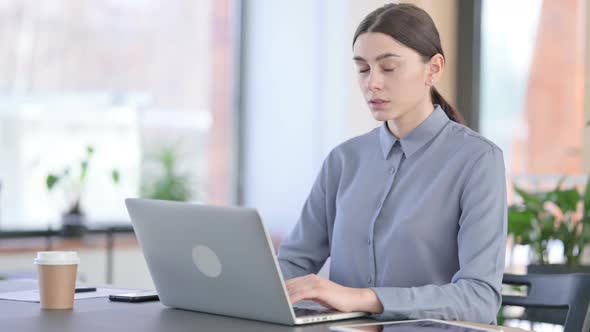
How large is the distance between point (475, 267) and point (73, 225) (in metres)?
3.20

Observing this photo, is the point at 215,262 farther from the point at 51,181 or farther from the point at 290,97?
the point at 290,97

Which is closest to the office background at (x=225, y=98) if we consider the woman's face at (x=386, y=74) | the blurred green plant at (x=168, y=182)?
the blurred green plant at (x=168, y=182)

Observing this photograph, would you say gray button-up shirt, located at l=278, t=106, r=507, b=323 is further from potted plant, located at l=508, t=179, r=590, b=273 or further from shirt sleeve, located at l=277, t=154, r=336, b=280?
potted plant, located at l=508, t=179, r=590, b=273

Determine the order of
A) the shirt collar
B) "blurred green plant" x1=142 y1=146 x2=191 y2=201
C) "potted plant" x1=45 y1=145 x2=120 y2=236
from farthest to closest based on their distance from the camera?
"blurred green plant" x1=142 y1=146 x2=191 y2=201, "potted plant" x1=45 y1=145 x2=120 y2=236, the shirt collar

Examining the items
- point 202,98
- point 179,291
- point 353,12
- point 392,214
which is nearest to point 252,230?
point 179,291

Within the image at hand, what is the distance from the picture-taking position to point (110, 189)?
5277mm

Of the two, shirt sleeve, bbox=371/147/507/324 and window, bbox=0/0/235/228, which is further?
window, bbox=0/0/235/228

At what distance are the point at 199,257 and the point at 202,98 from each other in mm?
3797

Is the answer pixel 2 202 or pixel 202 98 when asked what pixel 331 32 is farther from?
pixel 2 202

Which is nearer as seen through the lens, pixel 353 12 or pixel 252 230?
pixel 252 230

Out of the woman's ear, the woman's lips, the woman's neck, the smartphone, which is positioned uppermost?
the woman's ear

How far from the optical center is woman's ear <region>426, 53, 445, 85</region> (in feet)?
7.38

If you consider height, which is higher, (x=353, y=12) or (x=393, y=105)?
(x=353, y=12)

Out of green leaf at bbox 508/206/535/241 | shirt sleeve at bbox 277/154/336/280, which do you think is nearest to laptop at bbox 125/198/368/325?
shirt sleeve at bbox 277/154/336/280
